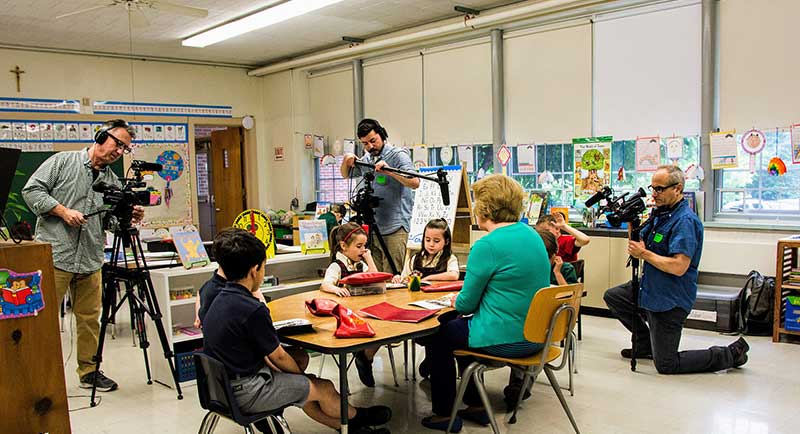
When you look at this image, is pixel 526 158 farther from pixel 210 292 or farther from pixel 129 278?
pixel 210 292

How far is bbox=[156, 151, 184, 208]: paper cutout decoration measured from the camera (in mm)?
8711

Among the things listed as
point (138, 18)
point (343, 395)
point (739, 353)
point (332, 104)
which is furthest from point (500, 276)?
point (332, 104)

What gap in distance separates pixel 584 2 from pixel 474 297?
12.4ft

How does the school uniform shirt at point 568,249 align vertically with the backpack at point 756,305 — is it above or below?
above

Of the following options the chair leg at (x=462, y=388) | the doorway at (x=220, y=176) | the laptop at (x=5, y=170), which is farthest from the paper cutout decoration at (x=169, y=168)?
the chair leg at (x=462, y=388)

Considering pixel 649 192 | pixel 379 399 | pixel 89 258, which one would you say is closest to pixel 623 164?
pixel 649 192

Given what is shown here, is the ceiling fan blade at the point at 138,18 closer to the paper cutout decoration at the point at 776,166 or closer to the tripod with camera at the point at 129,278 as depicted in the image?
the tripod with camera at the point at 129,278

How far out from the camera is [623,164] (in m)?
5.82

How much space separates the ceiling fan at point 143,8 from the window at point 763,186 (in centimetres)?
474

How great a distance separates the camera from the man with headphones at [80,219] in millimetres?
3779

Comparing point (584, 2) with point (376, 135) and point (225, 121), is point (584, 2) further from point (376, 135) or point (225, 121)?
point (225, 121)

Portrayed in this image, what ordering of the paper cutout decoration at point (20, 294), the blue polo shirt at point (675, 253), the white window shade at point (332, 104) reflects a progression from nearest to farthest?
the paper cutout decoration at point (20, 294)
the blue polo shirt at point (675, 253)
the white window shade at point (332, 104)

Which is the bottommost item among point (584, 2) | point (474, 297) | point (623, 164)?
point (474, 297)

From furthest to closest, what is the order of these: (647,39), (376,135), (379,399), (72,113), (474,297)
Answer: (72,113) < (647,39) < (376,135) < (379,399) < (474,297)
